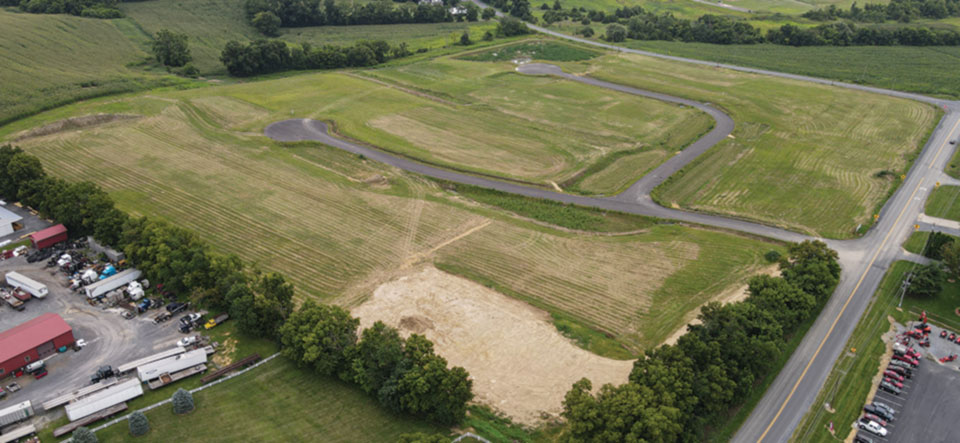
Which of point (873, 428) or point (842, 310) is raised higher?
point (842, 310)

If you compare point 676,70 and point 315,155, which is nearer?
point 315,155

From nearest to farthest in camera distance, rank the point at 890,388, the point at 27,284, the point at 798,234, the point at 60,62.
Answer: the point at 890,388 → the point at 27,284 → the point at 798,234 → the point at 60,62

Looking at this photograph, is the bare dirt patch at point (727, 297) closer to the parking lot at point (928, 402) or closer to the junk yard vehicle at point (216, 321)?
the parking lot at point (928, 402)

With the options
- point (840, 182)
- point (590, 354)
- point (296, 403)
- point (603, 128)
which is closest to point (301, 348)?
Result: point (296, 403)

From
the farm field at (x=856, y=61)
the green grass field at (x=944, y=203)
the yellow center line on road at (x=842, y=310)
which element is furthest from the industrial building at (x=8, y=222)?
the farm field at (x=856, y=61)

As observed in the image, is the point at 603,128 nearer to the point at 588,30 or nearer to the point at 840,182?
the point at 840,182

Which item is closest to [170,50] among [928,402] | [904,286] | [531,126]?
[531,126]

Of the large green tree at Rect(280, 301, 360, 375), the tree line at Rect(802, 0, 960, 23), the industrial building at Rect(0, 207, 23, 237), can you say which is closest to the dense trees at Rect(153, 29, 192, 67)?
the industrial building at Rect(0, 207, 23, 237)

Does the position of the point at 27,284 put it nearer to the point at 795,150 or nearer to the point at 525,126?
the point at 525,126
